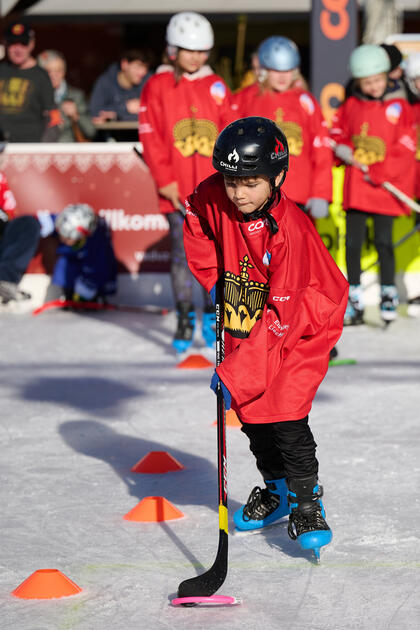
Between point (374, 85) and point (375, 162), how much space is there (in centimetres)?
57

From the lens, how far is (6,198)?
890cm

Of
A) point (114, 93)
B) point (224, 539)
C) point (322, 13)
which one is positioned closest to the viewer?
point (224, 539)

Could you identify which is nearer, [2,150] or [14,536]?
[14,536]

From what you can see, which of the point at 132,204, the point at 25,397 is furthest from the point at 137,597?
the point at 132,204

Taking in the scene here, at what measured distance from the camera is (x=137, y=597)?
328cm

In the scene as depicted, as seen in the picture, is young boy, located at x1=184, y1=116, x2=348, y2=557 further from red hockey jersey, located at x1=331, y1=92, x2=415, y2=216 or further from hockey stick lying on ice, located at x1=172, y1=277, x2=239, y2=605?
red hockey jersey, located at x1=331, y1=92, x2=415, y2=216

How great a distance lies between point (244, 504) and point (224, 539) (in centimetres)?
86

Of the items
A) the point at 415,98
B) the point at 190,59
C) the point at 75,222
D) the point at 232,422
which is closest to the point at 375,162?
the point at 415,98

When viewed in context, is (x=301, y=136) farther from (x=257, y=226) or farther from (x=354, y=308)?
(x=257, y=226)

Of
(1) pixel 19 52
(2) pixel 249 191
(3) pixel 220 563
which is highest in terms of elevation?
(1) pixel 19 52

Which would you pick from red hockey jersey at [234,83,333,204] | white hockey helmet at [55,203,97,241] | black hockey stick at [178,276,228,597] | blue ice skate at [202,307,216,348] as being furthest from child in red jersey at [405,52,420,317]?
black hockey stick at [178,276,228,597]

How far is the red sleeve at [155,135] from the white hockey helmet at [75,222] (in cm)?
209

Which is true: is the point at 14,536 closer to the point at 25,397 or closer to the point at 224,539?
the point at 224,539

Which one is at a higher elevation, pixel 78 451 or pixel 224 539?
pixel 224 539
